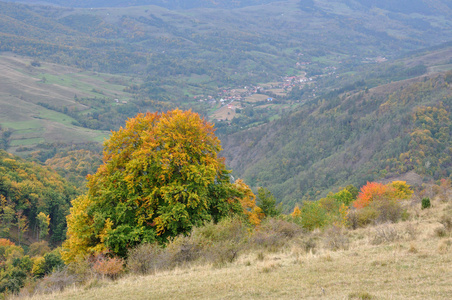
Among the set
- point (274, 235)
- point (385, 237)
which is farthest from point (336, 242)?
point (274, 235)

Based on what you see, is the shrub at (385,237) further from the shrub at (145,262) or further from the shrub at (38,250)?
the shrub at (38,250)

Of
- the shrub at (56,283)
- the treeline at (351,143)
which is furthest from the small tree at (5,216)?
the treeline at (351,143)

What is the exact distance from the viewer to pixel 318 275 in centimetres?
1042

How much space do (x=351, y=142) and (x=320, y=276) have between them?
11716 cm

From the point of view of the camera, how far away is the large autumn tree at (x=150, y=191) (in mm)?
18906

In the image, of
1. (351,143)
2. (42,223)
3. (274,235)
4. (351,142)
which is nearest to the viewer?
(274,235)

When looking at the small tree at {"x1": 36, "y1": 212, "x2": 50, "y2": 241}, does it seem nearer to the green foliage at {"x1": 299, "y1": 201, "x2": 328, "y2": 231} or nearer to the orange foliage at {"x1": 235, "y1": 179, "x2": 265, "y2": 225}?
the orange foliage at {"x1": 235, "y1": 179, "x2": 265, "y2": 225}

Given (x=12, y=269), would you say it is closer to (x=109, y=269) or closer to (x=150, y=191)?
(x=150, y=191)

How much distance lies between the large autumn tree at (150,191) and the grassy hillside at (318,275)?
478 centimetres

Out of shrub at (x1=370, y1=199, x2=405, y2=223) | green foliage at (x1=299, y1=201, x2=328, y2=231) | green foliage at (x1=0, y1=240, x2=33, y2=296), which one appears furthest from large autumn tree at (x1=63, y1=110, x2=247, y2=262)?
green foliage at (x1=0, y1=240, x2=33, y2=296)

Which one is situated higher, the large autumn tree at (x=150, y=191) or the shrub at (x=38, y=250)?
the large autumn tree at (x=150, y=191)

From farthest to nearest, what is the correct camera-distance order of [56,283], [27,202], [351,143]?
1. [351,143]
2. [27,202]
3. [56,283]

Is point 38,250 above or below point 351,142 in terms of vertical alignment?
below

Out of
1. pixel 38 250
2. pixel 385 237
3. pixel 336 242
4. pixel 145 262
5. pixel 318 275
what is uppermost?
pixel 318 275
